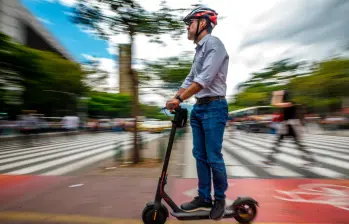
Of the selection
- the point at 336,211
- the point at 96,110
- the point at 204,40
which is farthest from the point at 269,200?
the point at 96,110

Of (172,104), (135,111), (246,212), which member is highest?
(135,111)

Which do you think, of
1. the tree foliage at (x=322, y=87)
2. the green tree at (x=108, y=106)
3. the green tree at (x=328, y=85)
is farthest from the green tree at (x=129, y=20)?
the green tree at (x=108, y=106)

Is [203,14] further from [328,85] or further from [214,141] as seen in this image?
[328,85]

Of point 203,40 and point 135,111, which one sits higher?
point 203,40

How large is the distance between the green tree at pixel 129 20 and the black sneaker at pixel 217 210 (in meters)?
4.65

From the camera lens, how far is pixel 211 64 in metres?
2.41

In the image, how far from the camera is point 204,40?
99.5 inches

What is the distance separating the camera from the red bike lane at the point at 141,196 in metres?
3.07

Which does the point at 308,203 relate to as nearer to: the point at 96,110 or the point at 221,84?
the point at 221,84

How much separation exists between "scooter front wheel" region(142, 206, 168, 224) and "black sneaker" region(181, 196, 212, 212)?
0.20 meters

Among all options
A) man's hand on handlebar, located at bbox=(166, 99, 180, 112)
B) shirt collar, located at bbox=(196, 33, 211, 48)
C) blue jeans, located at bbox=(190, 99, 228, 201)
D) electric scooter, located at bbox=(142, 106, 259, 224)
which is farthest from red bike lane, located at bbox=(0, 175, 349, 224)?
shirt collar, located at bbox=(196, 33, 211, 48)

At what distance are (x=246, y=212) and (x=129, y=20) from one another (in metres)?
4.84

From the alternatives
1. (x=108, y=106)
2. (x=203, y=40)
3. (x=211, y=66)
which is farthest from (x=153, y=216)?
(x=108, y=106)

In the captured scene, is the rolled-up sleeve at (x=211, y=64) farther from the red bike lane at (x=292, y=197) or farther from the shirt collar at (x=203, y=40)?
the red bike lane at (x=292, y=197)
